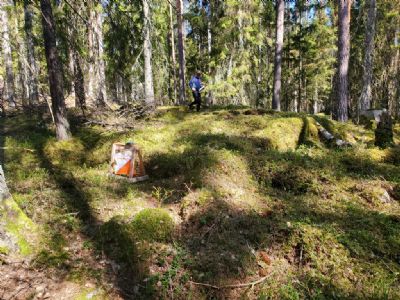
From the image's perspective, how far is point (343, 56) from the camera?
34.0 feet

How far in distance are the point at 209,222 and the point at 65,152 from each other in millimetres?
5446

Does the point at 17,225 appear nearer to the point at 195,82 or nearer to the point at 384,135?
the point at 384,135

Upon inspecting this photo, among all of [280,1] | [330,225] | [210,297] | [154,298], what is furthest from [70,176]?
[280,1]

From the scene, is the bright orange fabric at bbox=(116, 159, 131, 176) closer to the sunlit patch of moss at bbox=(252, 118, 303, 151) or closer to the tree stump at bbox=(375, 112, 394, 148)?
the sunlit patch of moss at bbox=(252, 118, 303, 151)

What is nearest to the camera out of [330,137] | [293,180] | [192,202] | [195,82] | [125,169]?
[192,202]

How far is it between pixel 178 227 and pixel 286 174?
299 centimetres

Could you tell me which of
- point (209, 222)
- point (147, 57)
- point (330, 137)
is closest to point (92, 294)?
point (209, 222)

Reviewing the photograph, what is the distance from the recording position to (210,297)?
3703 mm

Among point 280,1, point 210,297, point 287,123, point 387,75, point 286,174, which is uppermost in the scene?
point 280,1

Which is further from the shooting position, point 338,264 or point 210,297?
point 338,264

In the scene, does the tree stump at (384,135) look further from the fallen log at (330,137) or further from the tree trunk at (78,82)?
the tree trunk at (78,82)

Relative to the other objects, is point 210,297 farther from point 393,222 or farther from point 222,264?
point 393,222

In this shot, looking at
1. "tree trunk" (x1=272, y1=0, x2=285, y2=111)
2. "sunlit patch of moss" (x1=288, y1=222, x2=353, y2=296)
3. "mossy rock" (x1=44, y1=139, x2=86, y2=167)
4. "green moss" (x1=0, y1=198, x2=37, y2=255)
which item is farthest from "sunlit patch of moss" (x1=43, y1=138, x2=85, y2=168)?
"tree trunk" (x1=272, y1=0, x2=285, y2=111)

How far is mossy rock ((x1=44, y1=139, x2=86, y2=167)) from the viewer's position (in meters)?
7.93
